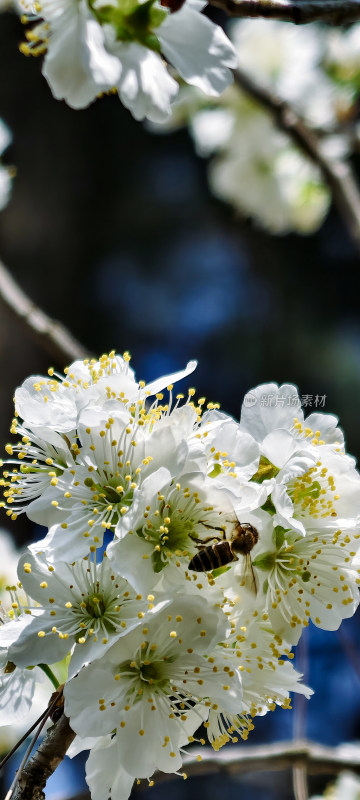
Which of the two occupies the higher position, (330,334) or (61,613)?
(61,613)

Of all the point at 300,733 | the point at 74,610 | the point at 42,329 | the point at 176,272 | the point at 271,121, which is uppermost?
the point at 74,610

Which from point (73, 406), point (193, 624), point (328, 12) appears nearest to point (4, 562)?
point (73, 406)

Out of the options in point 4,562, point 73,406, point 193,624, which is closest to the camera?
point 193,624

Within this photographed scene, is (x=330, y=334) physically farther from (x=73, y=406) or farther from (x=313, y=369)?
(x=73, y=406)

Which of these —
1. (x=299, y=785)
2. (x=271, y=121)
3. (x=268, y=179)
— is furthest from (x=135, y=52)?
(x=268, y=179)

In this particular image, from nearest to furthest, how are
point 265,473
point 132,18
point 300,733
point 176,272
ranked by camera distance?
point 132,18 < point 265,473 < point 300,733 < point 176,272

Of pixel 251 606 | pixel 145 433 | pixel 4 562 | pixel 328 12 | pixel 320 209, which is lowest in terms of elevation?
pixel 320 209

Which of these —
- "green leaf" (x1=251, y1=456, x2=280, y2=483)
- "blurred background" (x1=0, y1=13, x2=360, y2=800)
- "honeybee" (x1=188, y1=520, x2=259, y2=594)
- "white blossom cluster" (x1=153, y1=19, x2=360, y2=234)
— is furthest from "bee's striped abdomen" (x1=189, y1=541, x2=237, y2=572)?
"blurred background" (x1=0, y1=13, x2=360, y2=800)

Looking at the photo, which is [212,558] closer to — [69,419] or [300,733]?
[69,419]
